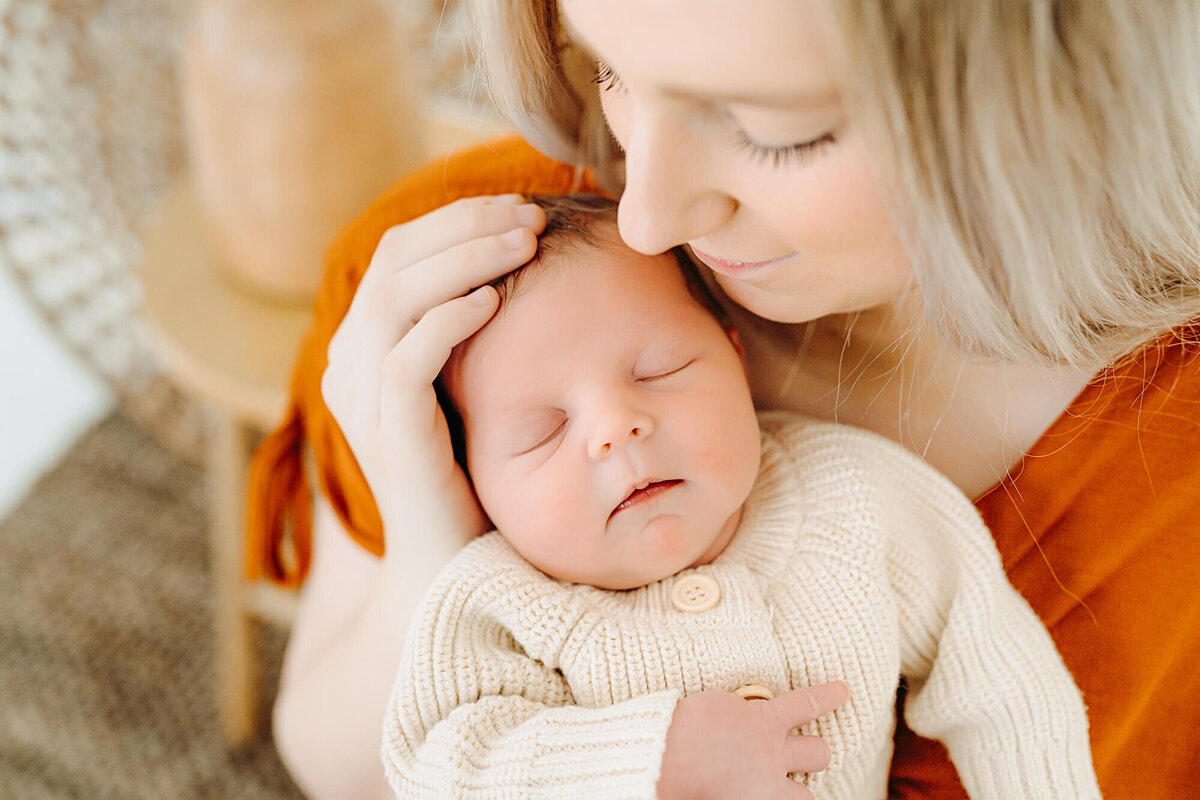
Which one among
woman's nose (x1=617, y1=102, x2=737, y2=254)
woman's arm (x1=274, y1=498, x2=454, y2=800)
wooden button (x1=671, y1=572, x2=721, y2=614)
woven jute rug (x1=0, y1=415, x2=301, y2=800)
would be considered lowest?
woven jute rug (x1=0, y1=415, x2=301, y2=800)

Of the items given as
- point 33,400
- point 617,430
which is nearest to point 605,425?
point 617,430

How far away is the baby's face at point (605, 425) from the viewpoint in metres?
0.77

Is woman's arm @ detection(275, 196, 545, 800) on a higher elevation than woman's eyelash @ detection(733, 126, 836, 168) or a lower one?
lower

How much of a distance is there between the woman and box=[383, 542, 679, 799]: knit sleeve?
0.10 metres

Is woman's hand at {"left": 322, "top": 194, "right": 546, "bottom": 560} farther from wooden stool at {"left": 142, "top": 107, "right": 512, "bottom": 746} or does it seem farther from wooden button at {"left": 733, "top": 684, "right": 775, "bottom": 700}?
wooden stool at {"left": 142, "top": 107, "right": 512, "bottom": 746}

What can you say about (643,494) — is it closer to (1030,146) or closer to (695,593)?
(695,593)

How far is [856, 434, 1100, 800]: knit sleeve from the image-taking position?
80cm

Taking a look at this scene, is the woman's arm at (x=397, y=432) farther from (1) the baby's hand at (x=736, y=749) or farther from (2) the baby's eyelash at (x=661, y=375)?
(1) the baby's hand at (x=736, y=749)

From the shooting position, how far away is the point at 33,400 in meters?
2.27

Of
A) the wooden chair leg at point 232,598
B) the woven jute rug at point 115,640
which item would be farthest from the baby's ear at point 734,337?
the woven jute rug at point 115,640

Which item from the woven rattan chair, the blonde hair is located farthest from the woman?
the woven rattan chair

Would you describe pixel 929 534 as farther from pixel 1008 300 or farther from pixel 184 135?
pixel 184 135

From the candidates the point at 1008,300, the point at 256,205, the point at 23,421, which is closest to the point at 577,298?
the point at 1008,300

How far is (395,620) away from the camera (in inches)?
34.4
